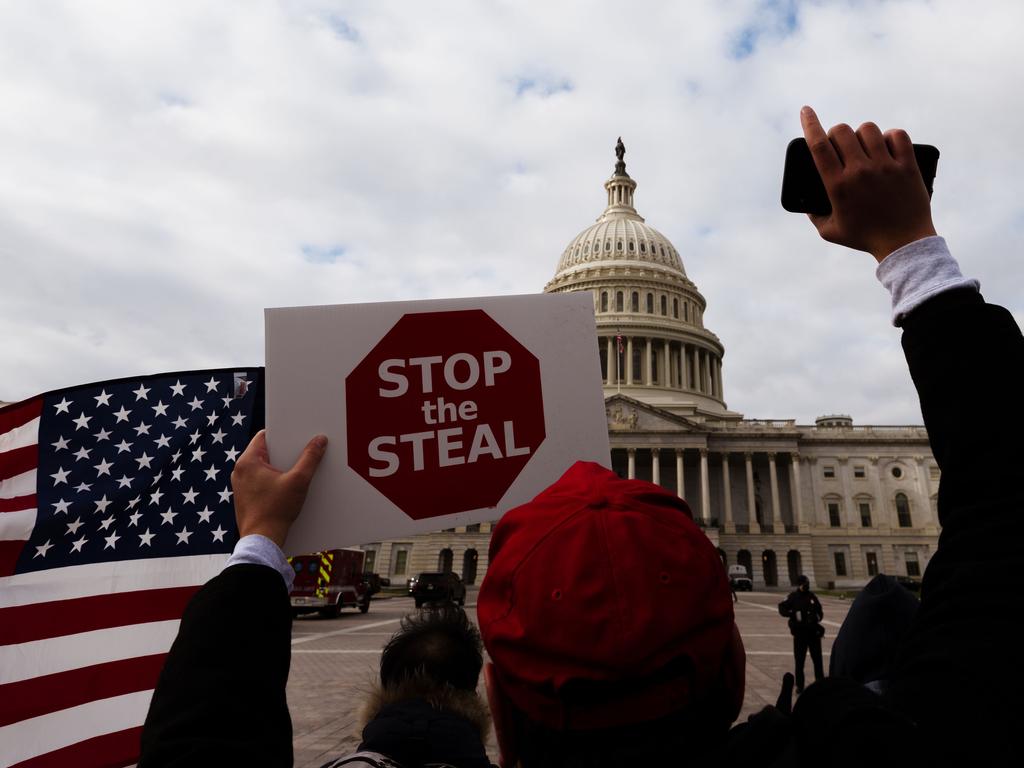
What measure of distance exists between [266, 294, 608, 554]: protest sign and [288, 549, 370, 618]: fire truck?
2511 centimetres

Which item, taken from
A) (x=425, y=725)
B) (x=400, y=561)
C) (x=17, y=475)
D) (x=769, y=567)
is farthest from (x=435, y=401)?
(x=769, y=567)

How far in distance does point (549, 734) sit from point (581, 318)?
199 cm

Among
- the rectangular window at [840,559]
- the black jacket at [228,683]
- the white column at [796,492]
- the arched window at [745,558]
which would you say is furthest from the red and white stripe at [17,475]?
the rectangular window at [840,559]

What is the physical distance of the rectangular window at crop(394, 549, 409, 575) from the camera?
66750 mm

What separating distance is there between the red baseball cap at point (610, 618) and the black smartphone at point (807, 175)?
855 millimetres

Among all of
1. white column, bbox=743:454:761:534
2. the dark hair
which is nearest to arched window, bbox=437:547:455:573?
white column, bbox=743:454:761:534

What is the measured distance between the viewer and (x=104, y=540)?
3561mm

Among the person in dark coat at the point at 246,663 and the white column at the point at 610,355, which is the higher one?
the white column at the point at 610,355

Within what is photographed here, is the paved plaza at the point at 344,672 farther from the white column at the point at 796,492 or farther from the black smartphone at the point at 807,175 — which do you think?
the white column at the point at 796,492

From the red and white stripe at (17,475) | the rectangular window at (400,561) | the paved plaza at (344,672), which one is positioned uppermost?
the red and white stripe at (17,475)

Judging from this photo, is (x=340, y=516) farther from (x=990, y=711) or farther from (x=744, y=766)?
(x=990, y=711)

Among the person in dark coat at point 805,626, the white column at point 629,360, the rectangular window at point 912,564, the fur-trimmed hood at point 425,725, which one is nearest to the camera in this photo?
the fur-trimmed hood at point 425,725

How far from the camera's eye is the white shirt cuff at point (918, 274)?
1.38 metres

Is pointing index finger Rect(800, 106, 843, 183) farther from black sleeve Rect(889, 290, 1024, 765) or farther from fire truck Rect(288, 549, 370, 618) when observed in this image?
fire truck Rect(288, 549, 370, 618)
